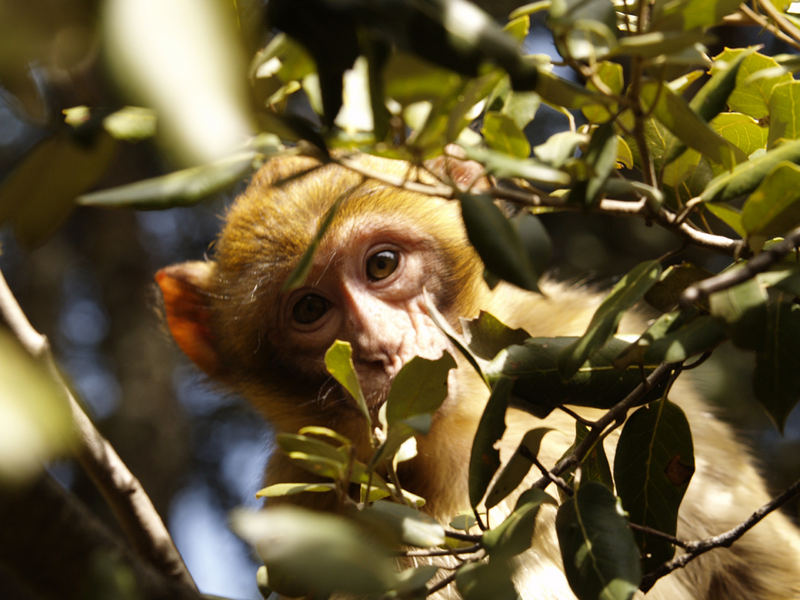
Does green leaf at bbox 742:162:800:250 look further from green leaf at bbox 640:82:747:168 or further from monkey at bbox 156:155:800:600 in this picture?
monkey at bbox 156:155:800:600

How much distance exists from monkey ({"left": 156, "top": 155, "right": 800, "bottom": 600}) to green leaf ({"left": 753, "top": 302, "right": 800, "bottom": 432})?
4.99ft

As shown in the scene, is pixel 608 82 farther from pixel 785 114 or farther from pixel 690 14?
pixel 785 114

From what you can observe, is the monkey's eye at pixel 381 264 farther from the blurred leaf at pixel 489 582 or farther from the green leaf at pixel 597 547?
the blurred leaf at pixel 489 582

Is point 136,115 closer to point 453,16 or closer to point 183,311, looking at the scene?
point 453,16

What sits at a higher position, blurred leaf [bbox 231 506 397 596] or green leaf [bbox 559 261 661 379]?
blurred leaf [bbox 231 506 397 596]

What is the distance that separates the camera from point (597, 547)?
3.59 feet

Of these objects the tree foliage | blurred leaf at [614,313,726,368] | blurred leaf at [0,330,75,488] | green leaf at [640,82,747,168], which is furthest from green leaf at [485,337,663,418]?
blurred leaf at [0,330,75,488]

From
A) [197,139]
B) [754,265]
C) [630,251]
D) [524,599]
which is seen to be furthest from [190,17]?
[630,251]

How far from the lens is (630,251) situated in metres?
5.22

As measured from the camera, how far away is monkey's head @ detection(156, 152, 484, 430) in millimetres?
3035

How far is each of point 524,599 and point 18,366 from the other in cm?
219

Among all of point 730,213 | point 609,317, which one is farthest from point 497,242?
point 730,213

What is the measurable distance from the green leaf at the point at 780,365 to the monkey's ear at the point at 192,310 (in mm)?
2660

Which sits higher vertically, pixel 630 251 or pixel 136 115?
pixel 136 115
